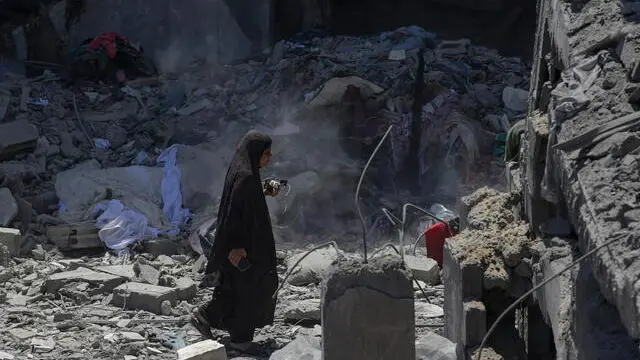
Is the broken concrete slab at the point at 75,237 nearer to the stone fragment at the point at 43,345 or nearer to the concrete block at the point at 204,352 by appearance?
the stone fragment at the point at 43,345

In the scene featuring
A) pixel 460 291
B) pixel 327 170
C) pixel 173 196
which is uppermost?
pixel 327 170

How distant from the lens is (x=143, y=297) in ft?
28.5

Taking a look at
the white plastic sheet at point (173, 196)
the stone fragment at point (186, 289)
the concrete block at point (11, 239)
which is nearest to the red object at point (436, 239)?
the stone fragment at point (186, 289)

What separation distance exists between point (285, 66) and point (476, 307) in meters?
8.78

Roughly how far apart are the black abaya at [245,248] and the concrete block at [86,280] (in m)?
1.60

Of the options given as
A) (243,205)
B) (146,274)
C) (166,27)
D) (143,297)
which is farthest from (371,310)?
(166,27)

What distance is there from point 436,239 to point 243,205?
2411 mm

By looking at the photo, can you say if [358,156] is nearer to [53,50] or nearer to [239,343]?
[239,343]

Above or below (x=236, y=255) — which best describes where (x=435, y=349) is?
below

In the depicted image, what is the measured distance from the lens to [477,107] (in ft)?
42.9

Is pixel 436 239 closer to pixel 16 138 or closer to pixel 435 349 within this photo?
pixel 435 349

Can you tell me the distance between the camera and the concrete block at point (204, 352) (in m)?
6.96

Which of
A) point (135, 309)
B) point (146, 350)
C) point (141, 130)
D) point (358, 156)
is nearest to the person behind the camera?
point (146, 350)

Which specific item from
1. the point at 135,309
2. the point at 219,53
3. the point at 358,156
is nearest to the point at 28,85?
the point at 219,53
